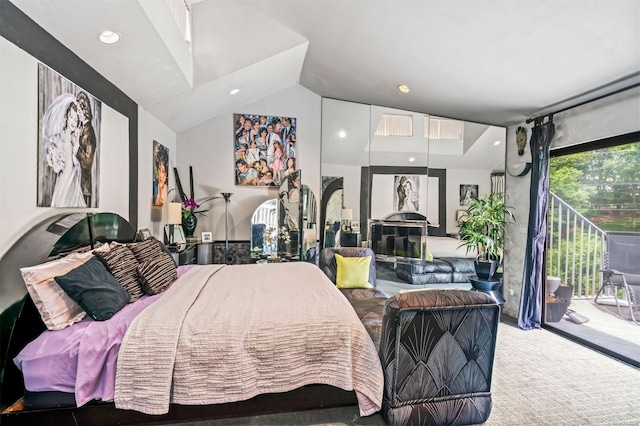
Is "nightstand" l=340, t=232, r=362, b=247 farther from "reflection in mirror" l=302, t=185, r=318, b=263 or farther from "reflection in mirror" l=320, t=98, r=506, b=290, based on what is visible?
"reflection in mirror" l=302, t=185, r=318, b=263

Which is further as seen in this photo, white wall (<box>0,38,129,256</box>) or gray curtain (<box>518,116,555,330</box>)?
gray curtain (<box>518,116,555,330</box>)

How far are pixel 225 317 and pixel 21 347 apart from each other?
1059 mm

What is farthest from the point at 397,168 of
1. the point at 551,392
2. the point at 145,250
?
the point at 145,250

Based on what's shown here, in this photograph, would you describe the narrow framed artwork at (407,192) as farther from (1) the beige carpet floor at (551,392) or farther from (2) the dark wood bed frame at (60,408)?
(2) the dark wood bed frame at (60,408)

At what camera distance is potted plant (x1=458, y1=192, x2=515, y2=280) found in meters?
4.11

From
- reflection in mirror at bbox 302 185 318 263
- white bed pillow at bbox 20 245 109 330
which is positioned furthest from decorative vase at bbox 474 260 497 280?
white bed pillow at bbox 20 245 109 330

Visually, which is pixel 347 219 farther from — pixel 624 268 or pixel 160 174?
pixel 624 268

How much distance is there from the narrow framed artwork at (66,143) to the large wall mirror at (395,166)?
3.41 metres

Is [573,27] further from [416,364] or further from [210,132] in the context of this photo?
A: [210,132]

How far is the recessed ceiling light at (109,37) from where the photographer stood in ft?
7.23

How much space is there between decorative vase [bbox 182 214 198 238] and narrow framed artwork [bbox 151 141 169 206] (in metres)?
0.45

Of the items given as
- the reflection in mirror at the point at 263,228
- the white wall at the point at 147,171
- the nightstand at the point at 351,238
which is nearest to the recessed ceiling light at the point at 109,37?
the white wall at the point at 147,171

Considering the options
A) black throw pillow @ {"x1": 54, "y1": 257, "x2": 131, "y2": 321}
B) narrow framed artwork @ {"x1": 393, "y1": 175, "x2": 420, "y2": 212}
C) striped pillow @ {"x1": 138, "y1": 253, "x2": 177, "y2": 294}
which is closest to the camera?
black throw pillow @ {"x1": 54, "y1": 257, "x2": 131, "y2": 321}

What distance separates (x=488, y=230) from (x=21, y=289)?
15.1 feet
